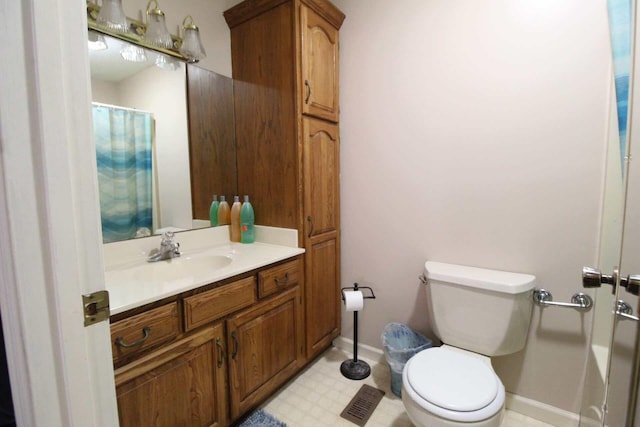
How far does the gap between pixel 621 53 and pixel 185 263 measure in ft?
6.74

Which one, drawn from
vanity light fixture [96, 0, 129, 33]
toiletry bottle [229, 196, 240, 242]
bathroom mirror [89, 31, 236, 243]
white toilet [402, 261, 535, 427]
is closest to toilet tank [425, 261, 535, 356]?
white toilet [402, 261, 535, 427]

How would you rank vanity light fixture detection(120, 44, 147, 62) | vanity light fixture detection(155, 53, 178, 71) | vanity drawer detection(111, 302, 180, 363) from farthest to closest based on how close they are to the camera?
1. vanity light fixture detection(155, 53, 178, 71)
2. vanity light fixture detection(120, 44, 147, 62)
3. vanity drawer detection(111, 302, 180, 363)

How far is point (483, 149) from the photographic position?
1479 millimetres

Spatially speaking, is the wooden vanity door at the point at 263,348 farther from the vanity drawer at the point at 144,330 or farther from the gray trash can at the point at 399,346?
the gray trash can at the point at 399,346

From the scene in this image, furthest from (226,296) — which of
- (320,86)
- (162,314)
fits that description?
(320,86)

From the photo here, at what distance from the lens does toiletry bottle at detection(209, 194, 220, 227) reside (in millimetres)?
1776

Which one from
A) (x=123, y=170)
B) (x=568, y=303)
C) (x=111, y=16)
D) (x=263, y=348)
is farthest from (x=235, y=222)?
(x=568, y=303)

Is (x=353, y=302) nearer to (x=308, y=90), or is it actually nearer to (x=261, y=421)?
(x=261, y=421)

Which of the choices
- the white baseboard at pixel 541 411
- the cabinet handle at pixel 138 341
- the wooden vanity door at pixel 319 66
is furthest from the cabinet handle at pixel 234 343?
the white baseboard at pixel 541 411

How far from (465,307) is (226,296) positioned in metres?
1.10

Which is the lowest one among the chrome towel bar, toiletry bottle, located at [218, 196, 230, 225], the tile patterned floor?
the tile patterned floor

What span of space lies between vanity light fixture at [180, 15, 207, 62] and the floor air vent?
6.71ft

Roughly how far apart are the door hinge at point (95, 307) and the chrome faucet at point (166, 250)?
91 cm

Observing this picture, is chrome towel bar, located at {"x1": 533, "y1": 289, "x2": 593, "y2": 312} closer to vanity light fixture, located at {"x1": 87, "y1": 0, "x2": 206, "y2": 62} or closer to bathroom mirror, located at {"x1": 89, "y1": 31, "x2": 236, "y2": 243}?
bathroom mirror, located at {"x1": 89, "y1": 31, "x2": 236, "y2": 243}
